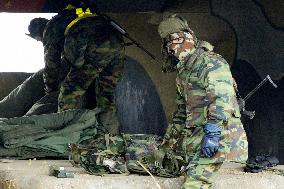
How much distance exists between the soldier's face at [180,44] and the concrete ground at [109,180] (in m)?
0.90

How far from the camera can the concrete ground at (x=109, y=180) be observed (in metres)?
5.84

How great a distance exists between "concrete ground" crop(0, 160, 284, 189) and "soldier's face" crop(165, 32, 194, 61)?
2.97ft

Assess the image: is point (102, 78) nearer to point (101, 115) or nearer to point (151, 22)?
point (101, 115)

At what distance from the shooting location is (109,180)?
5.92m

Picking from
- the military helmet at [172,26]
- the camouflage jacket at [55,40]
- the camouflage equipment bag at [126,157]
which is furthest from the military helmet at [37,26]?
the military helmet at [172,26]

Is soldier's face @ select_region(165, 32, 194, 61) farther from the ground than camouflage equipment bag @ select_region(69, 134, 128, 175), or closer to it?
farther from the ground

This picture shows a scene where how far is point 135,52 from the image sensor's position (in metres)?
9.39

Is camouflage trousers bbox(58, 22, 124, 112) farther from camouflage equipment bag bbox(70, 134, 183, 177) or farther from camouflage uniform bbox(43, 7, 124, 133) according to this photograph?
camouflage equipment bag bbox(70, 134, 183, 177)

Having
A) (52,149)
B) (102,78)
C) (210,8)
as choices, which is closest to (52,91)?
(102,78)

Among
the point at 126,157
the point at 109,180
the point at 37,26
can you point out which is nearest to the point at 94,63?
the point at 37,26

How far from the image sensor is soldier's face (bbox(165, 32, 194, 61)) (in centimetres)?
575

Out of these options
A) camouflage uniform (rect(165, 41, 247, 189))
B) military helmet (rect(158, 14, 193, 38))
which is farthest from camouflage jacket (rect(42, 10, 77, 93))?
camouflage uniform (rect(165, 41, 247, 189))

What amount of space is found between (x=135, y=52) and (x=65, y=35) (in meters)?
1.56

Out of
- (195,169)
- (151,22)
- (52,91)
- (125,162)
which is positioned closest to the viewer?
(195,169)
